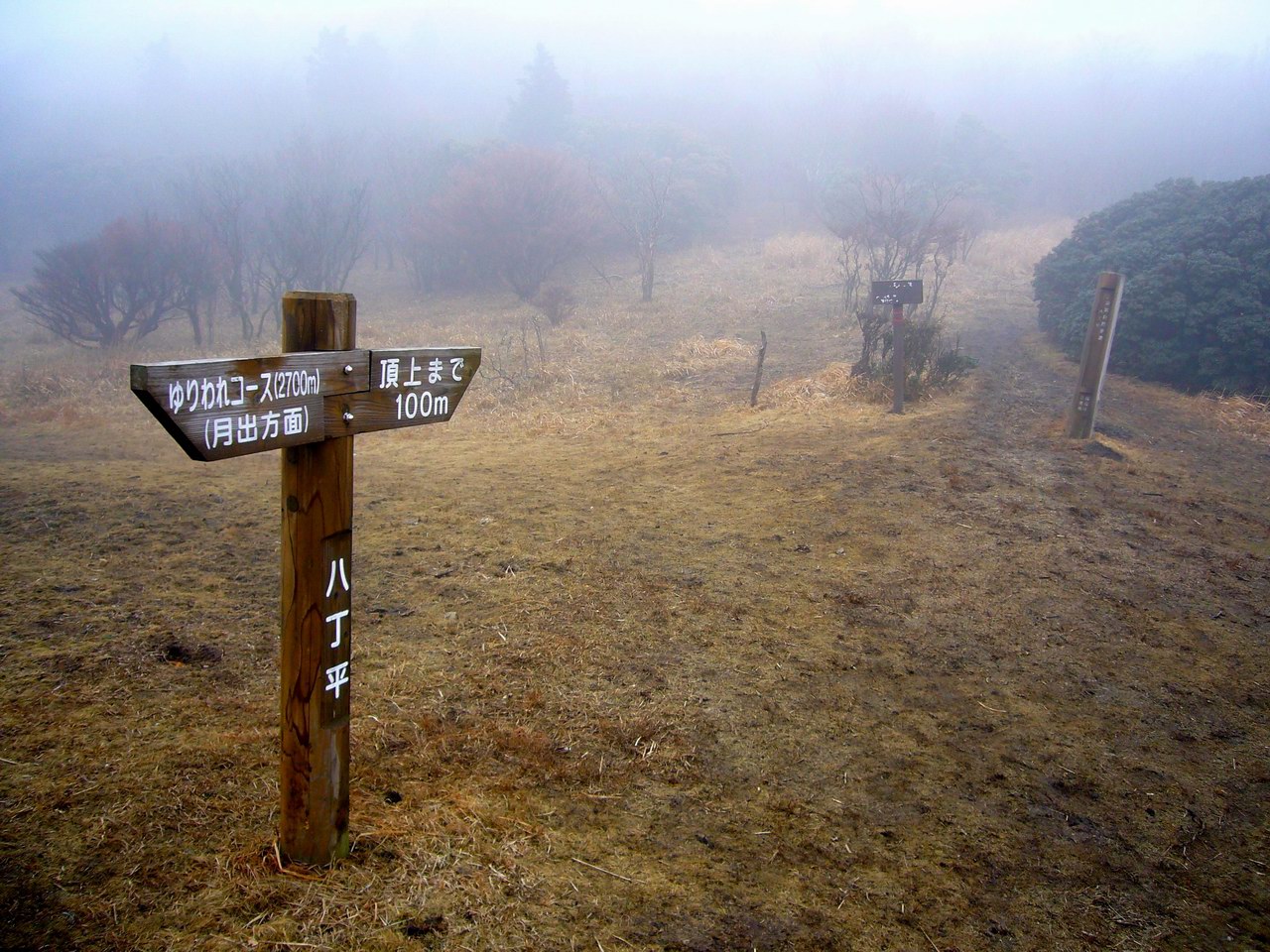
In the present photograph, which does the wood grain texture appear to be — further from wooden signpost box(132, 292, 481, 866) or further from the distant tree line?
the distant tree line

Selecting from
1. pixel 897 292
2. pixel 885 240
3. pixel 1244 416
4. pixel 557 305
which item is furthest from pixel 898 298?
pixel 885 240

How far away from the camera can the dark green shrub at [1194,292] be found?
1099cm

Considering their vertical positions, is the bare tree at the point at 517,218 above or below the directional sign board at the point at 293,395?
above

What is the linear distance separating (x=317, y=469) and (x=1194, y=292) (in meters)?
13.6

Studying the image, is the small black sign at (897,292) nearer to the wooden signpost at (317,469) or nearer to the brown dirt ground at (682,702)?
the brown dirt ground at (682,702)

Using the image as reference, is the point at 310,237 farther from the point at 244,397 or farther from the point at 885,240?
the point at 244,397

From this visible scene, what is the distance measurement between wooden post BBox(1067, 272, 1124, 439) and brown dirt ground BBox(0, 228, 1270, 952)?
324 mm

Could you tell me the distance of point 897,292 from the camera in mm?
10117

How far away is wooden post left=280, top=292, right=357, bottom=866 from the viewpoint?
2199 millimetres

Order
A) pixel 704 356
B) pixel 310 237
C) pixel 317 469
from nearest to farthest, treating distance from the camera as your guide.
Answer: pixel 317 469, pixel 704 356, pixel 310 237

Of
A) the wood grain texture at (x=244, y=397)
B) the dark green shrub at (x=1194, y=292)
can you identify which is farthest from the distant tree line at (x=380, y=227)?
the wood grain texture at (x=244, y=397)

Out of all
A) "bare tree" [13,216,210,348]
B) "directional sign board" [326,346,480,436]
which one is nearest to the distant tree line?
"bare tree" [13,216,210,348]

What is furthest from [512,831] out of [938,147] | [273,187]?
[938,147]

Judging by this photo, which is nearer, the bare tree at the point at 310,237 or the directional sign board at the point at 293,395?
the directional sign board at the point at 293,395
